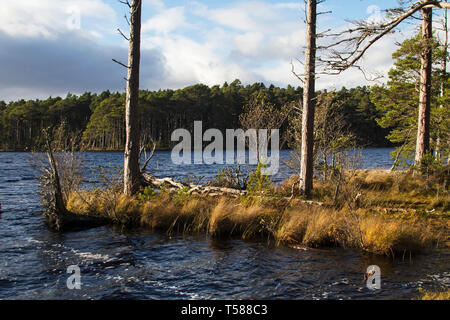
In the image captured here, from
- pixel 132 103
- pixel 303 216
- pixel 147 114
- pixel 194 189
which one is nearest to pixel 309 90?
pixel 303 216

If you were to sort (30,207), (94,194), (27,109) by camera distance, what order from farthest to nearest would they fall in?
(27,109)
(30,207)
(94,194)

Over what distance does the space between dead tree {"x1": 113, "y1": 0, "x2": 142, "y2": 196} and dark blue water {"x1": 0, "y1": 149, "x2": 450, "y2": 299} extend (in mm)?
2952

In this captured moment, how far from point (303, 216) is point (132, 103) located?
24.7 feet

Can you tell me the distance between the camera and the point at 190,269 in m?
7.88

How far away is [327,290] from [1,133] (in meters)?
98.3

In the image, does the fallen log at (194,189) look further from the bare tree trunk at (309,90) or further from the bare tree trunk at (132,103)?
the bare tree trunk at (309,90)

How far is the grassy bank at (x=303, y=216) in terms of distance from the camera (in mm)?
8820

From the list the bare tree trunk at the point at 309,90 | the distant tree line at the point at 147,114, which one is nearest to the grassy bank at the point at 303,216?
the bare tree trunk at the point at 309,90

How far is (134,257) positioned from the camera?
28.5 feet

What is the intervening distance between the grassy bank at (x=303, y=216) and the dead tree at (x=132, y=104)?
851mm

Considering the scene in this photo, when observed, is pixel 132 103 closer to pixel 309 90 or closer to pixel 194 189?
pixel 194 189

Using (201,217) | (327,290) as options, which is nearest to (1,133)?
(201,217)

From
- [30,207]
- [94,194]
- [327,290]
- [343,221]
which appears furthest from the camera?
[30,207]
